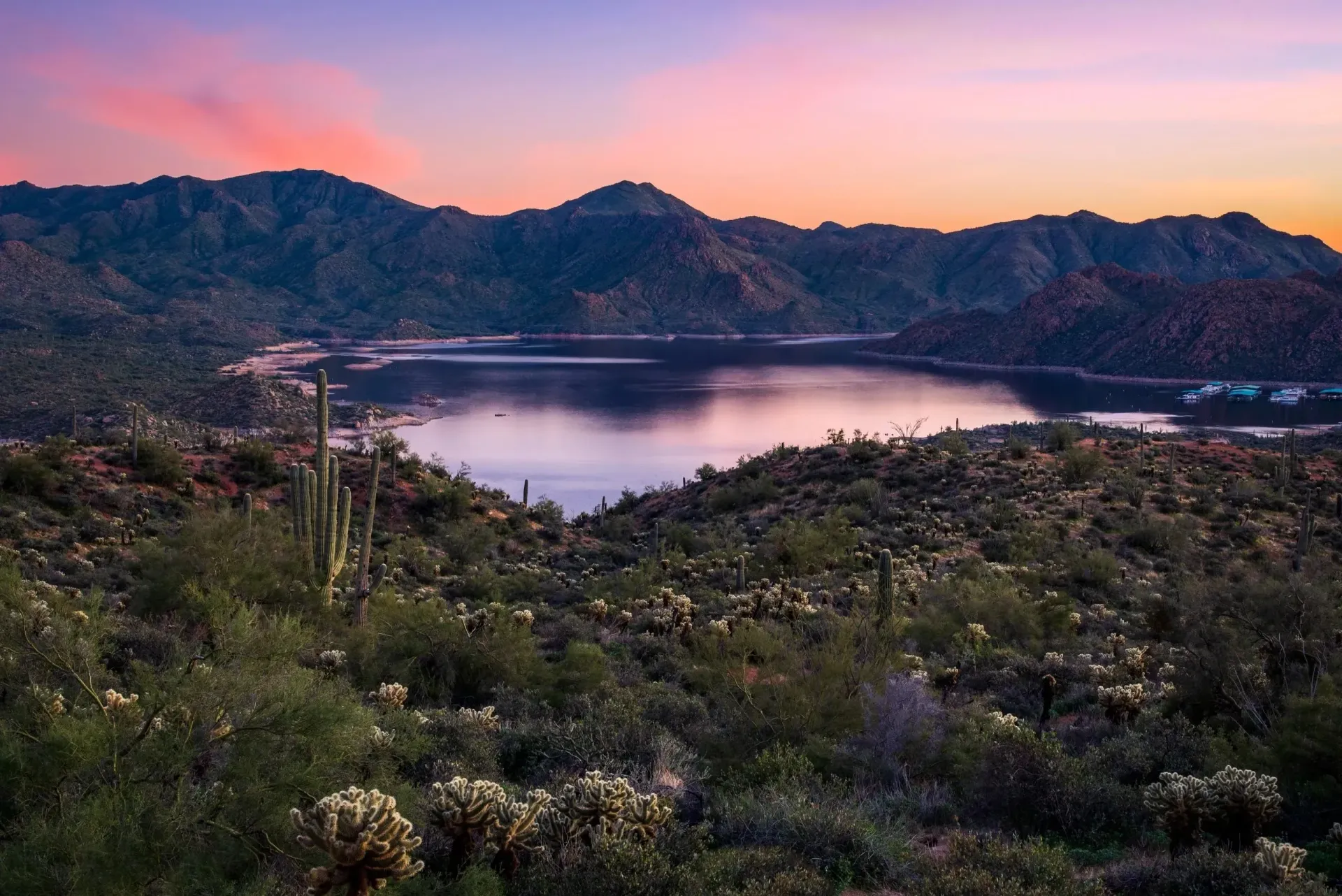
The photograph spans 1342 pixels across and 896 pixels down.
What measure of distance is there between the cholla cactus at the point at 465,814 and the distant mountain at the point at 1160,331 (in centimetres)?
12998

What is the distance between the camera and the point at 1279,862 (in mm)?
5547

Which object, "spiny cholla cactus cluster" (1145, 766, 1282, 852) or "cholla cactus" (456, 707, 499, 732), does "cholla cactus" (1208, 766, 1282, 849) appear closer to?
"spiny cholla cactus cluster" (1145, 766, 1282, 852)

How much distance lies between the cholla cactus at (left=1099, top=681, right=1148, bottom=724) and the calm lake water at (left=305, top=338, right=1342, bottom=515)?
39117 millimetres

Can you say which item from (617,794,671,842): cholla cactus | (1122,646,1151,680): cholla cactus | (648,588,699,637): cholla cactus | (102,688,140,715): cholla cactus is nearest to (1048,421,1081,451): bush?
(648,588,699,637): cholla cactus

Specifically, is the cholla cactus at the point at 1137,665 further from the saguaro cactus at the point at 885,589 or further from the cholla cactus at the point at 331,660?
the cholla cactus at the point at 331,660

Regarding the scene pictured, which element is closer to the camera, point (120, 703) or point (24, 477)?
point (120, 703)

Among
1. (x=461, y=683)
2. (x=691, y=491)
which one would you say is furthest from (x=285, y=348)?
(x=461, y=683)

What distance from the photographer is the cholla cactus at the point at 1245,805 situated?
6309 mm

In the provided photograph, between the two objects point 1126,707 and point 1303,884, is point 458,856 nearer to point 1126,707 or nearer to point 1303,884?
point 1303,884

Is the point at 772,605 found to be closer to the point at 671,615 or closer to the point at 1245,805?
the point at 671,615

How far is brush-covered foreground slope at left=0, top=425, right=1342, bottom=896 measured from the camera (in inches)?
200

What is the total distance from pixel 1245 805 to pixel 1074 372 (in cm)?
13912

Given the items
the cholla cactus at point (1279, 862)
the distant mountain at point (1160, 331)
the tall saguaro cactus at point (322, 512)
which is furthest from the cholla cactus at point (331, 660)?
the distant mountain at point (1160, 331)

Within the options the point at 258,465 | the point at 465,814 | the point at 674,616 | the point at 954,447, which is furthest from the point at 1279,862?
the point at 954,447
